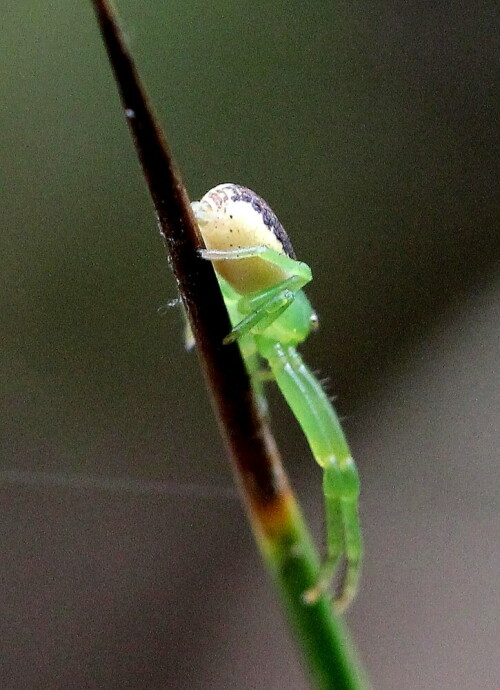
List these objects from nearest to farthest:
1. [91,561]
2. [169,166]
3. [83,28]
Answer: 1. [169,166]
2. [83,28]
3. [91,561]

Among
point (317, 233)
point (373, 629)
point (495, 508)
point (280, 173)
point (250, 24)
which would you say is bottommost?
point (373, 629)

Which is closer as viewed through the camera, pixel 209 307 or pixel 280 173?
pixel 209 307

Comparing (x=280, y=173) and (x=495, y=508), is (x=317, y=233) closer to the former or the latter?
(x=280, y=173)

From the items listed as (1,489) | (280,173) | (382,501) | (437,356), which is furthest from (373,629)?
(280,173)

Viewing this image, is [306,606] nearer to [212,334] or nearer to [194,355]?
[212,334]

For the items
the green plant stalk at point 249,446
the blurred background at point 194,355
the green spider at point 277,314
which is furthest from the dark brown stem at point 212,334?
the blurred background at point 194,355
